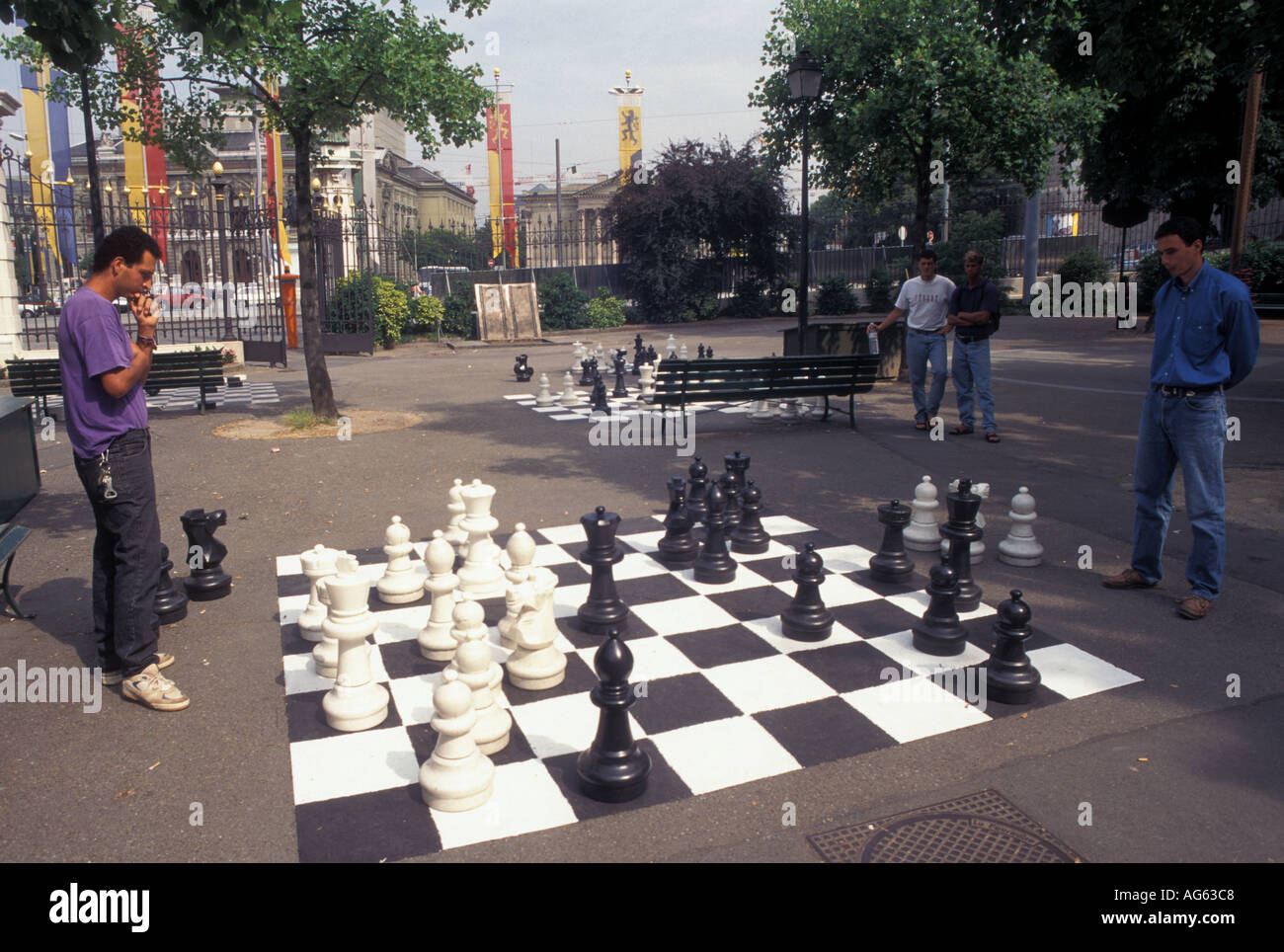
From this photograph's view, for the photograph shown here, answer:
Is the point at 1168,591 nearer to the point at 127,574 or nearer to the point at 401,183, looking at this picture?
the point at 127,574

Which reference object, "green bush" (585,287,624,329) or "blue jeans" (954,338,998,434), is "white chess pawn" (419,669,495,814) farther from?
"green bush" (585,287,624,329)

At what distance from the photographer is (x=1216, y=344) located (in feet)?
14.7

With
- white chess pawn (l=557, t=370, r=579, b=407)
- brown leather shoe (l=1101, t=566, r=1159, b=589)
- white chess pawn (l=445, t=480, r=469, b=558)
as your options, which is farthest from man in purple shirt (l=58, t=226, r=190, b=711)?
white chess pawn (l=557, t=370, r=579, b=407)

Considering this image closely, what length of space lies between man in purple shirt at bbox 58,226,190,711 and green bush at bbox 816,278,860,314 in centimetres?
2490

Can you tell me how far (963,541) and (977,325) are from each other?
4.73 metres

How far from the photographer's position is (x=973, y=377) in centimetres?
895

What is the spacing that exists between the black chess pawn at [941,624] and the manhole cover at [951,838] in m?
1.10

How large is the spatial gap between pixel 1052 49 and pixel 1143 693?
14315mm

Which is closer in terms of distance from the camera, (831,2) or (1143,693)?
(1143,693)

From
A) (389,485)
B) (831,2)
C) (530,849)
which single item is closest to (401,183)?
(831,2)

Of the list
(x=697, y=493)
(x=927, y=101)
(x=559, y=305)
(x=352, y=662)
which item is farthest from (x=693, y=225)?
(x=352, y=662)

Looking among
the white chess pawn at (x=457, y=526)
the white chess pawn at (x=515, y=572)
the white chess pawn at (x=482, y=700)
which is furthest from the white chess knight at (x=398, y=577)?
the white chess pawn at (x=482, y=700)

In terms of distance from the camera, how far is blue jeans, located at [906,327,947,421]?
919 centimetres
